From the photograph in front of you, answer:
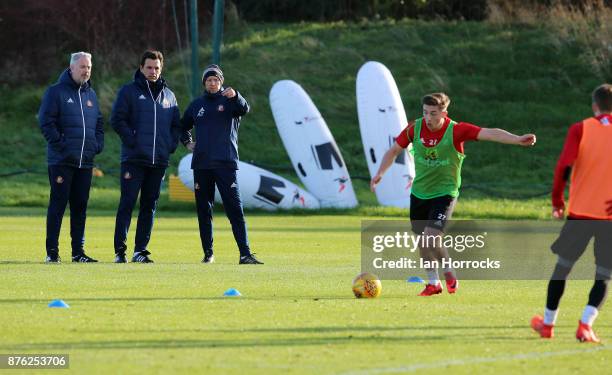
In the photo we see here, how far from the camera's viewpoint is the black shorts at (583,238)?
8.94 metres

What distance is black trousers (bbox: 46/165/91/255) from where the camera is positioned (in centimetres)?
1448

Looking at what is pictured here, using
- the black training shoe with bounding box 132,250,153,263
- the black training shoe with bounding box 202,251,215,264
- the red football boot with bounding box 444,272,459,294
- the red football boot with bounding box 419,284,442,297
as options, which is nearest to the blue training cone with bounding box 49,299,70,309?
the red football boot with bounding box 419,284,442,297

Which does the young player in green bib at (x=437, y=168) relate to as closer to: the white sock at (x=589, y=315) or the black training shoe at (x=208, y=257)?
the white sock at (x=589, y=315)

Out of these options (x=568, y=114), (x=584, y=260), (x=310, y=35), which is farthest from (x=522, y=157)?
(x=584, y=260)

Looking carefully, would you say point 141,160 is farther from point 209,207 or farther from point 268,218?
point 268,218

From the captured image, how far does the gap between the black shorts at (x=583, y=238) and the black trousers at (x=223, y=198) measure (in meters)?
6.06

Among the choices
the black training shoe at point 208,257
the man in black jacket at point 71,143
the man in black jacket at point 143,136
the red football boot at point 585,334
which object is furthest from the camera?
the black training shoe at point 208,257

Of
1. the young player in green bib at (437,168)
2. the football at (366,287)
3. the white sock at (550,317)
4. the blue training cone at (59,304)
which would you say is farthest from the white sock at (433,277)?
the blue training cone at (59,304)

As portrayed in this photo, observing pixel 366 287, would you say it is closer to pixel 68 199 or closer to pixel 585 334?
pixel 585 334

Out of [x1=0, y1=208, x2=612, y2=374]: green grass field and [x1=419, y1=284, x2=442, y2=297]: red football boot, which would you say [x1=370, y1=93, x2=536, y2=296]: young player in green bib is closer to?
[x1=419, y1=284, x2=442, y2=297]: red football boot

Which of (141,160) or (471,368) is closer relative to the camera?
(471,368)

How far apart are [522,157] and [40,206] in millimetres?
15189

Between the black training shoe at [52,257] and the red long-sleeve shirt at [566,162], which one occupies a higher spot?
the red long-sleeve shirt at [566,162]

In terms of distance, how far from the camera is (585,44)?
4734cm
